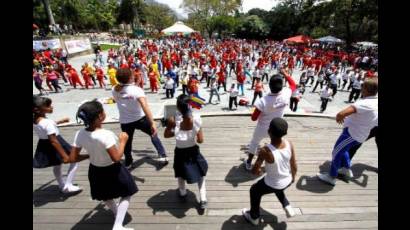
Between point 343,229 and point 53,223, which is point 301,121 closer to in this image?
point 343,229

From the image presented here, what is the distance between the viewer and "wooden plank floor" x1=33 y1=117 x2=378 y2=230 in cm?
321

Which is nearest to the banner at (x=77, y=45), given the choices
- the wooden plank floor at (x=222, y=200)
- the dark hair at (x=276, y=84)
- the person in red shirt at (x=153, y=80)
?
the person in red shirt at (x=153, y=80)

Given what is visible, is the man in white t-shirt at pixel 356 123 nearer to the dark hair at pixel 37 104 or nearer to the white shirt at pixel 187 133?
the white shirt at pixel 187 133

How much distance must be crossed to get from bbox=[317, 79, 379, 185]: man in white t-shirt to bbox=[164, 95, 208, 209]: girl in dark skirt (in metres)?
1.95

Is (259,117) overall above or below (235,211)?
above

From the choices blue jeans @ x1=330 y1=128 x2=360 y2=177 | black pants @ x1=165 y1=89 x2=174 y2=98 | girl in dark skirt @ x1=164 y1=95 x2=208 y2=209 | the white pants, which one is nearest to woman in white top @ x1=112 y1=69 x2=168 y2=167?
girl in dark skirt @ x1=164 y1=95 x2=208 y2=209

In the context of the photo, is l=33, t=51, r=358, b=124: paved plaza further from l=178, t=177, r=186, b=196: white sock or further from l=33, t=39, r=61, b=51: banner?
l=33, t=39, r=61, b=51: banner

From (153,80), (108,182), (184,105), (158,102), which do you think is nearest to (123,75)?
(184,105)

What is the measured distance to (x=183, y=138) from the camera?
10.4 feet

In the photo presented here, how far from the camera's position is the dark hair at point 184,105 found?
3043mm
